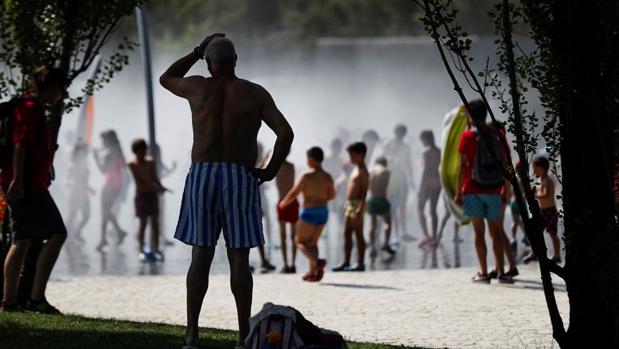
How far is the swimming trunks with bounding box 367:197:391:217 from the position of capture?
2159 centimetres

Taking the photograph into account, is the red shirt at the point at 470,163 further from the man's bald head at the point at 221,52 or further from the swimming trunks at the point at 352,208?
the man's bald head at the point at 221,52

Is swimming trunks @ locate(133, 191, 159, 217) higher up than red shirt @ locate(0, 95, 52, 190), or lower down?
higher up

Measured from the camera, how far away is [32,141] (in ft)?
35.2

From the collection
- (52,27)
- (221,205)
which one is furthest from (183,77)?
(52,27)

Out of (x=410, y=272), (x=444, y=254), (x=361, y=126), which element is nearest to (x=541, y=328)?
(x=410, y=272)

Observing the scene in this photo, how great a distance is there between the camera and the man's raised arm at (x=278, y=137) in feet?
27.5

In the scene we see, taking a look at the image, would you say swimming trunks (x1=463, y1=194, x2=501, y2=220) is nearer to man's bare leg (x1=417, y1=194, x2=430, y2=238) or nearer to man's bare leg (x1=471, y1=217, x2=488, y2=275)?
man's bare leg (x1=471, y1=217, x2=488, y2=275)

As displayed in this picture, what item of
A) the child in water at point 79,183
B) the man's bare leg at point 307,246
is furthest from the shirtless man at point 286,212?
the child in water at point 79,183

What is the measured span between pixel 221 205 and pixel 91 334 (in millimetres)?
1409

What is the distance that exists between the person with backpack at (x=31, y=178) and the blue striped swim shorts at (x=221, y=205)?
2.52m

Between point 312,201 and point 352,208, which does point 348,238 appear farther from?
point 312,201

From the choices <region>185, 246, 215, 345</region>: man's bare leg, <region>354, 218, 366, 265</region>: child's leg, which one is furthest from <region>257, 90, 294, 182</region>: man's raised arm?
<region>354, 218, 366, 265</region>: child's leg

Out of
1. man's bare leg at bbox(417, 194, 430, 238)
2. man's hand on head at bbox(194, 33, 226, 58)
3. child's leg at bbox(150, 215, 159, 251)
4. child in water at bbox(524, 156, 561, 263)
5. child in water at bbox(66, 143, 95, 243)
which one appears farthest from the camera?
child in water at bbox(66, 143, 95, 243)

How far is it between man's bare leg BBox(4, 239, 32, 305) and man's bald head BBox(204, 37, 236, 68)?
312 cm
